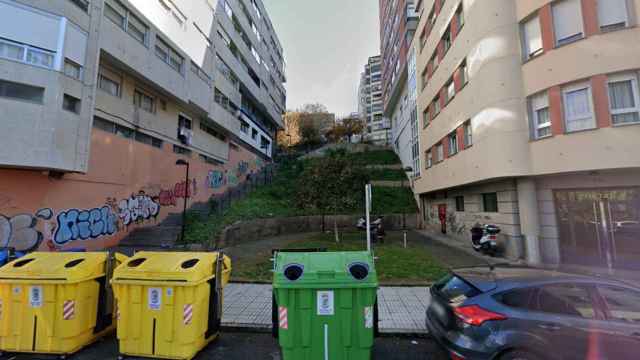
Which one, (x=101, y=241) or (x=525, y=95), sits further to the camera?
(x=101, y=241)

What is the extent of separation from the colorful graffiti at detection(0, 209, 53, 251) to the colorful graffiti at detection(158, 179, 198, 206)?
576cm

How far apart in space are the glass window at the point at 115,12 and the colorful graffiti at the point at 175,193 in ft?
25.4

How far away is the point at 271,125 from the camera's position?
132 feet

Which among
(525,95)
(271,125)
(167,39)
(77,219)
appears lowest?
→ (77,219)

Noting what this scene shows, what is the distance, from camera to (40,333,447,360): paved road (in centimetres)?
418

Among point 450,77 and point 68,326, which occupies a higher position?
point 450,77

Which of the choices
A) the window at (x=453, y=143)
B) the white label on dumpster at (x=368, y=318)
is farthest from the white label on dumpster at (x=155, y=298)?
the window at (x=453, y=143)

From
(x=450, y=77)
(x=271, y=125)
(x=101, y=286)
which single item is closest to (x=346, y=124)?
(x=271, y=125)

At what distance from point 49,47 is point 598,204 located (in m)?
18.5

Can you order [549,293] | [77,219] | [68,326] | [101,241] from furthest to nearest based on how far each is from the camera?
1. [101,241]
2. [77,219]
3. [68,326]
4. [549,293]

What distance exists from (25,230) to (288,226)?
38.3ft

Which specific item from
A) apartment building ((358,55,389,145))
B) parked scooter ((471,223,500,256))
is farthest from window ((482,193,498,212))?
apartment building ((358,55,389,145))

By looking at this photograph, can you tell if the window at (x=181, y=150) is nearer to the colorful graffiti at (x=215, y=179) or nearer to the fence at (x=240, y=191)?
the colorful graffiti at (x=215, y=179)

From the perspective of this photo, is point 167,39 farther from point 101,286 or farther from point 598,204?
point 598,204
